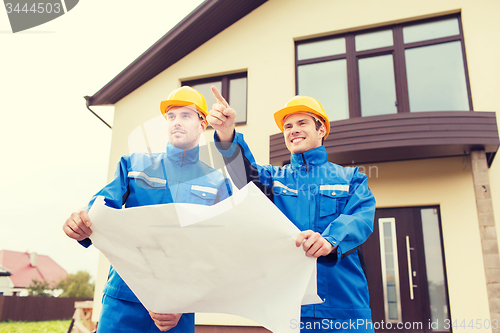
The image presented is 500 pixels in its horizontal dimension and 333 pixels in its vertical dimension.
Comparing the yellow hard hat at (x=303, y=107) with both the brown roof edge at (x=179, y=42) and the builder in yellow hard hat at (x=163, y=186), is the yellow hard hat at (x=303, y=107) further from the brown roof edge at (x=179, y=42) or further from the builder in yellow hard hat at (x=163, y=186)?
the brown roof edge at (x=179, y=42)

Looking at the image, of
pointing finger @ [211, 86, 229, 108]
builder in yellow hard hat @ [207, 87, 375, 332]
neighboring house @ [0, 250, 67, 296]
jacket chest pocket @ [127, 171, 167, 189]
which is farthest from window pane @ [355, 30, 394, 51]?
neighboring house @ [0, 250, 67, 296]

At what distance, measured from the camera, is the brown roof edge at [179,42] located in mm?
8922

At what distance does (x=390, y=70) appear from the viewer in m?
7.67

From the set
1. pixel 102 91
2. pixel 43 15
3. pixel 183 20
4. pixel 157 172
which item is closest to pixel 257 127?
pixel 183 20

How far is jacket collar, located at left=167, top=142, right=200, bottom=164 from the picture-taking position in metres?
1.55

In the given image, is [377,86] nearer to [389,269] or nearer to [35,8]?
[389,269]

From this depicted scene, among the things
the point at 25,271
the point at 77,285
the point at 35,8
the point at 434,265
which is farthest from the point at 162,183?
the point at 25,271

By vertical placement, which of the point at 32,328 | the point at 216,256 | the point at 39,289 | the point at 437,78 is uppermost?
the point at 437,78

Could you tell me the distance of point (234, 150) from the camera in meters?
1.94

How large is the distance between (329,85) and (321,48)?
1.02 m

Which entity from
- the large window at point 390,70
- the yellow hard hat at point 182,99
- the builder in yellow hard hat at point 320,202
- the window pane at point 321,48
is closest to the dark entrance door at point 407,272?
the large window at point 390,70

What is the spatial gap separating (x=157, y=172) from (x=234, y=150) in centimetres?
45

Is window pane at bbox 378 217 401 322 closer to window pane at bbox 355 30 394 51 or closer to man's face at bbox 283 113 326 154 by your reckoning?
window pane at bbox 355 30 394 51

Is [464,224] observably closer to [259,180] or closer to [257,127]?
[257,127]
